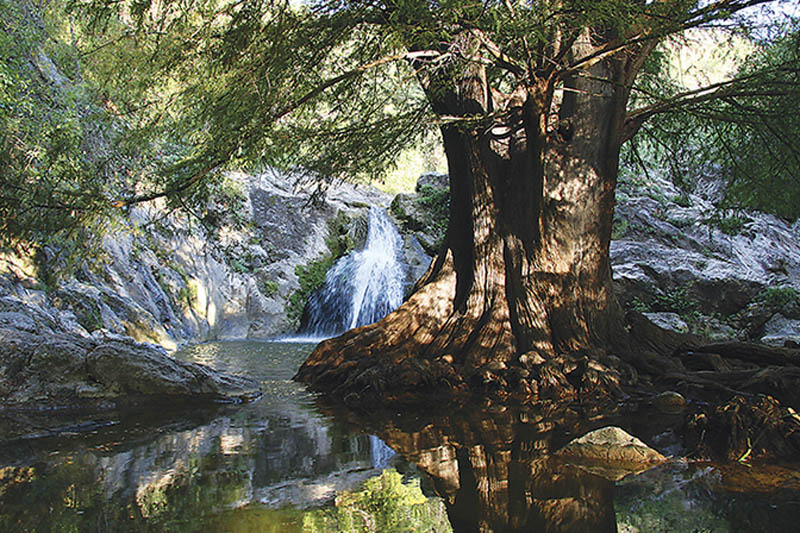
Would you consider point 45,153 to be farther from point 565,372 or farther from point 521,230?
point 565,372

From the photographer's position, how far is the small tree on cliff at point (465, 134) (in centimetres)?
500

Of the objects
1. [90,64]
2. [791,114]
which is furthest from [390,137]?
[791,114]

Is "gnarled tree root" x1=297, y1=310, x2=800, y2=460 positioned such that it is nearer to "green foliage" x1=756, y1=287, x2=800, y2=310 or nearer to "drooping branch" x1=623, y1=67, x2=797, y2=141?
"drooping branch" x1=623, y1=67, x2=797, y2=141

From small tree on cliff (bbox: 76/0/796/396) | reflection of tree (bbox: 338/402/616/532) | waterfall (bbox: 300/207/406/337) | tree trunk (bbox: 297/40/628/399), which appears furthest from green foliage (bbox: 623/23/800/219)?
waterfall (bbox: 300/207/406/337)

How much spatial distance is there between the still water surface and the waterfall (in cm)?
967

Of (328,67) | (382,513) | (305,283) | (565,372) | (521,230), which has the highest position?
(328,67)

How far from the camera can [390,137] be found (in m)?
6.27

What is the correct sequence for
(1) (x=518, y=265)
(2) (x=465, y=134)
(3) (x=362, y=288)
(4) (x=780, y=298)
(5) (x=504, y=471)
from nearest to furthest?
(5) (x=504, y=471)
(1) (x=518, y=265)
(2) (x=465, y=134)
(4) (x=780, y=298)
(3) (x=362, y=288)

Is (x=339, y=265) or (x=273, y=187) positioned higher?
(x=273, y=187)

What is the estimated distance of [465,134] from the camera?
661 centimetres

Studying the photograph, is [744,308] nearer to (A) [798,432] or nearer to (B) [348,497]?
(A) [798,432]

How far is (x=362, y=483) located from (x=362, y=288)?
1201 cm

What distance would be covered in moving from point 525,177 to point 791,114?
269cm

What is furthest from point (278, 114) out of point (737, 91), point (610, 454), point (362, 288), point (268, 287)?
point (268, 287)
